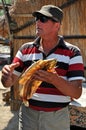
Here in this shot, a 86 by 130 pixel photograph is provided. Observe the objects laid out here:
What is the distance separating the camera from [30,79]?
10.9ft

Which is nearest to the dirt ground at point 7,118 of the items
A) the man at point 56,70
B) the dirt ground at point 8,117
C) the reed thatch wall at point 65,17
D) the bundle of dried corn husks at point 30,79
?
the dirt ground at point 8,117

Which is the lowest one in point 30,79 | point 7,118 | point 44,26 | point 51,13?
point 7,118

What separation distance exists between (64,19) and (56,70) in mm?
3734

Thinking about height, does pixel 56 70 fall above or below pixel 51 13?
below

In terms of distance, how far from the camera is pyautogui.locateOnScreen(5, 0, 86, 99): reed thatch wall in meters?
7.00

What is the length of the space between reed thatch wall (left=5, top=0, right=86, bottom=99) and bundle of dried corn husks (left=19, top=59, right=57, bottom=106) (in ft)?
12.6

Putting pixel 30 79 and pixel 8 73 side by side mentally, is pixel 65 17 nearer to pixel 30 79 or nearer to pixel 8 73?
pixel 8 73

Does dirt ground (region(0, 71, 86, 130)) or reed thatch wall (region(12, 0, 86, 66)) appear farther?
reed thatch wall (region(12, 0, 86, 66))

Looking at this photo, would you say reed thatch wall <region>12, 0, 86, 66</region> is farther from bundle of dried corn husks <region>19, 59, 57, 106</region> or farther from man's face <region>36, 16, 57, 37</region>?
bundle of dried corn husks <region>19, 59, 57, 106</region>

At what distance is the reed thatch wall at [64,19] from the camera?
700cm

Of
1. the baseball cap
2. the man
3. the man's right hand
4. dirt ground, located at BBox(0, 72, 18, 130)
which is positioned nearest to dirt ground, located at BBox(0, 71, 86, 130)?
dirt ground, located at BBox(0, 72, 18, 130)

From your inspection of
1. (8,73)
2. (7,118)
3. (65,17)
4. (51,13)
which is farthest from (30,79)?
(7,118)

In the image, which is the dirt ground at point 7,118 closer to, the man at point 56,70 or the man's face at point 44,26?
the man at point 56,70

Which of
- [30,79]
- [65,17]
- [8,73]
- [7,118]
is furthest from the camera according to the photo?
[7,118]
